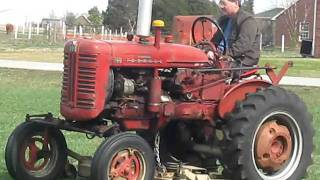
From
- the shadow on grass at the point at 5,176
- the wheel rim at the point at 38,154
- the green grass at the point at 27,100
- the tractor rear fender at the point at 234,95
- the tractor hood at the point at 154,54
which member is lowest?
the green grass at the point at 27,100

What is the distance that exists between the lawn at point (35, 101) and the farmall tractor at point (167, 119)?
2.11 feet

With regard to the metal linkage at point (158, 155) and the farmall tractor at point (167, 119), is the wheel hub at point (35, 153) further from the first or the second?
the metal linkage at point (158, 155)

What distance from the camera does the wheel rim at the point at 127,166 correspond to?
5.66 metres

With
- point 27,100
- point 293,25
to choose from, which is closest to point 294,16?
point 293,25

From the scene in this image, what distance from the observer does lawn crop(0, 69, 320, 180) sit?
883 cm

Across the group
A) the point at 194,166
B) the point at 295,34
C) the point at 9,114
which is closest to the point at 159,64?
the point at 194,166

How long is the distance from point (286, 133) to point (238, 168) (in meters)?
0.74

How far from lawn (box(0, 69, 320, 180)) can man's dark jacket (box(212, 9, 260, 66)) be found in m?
1.55

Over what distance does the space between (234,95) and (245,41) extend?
549 millimetres

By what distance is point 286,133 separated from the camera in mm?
6691

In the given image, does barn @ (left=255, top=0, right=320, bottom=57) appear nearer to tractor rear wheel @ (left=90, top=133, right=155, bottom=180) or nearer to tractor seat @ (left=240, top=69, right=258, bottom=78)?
tractor seat @ (left=240, top=69, right=258, bottom=78)

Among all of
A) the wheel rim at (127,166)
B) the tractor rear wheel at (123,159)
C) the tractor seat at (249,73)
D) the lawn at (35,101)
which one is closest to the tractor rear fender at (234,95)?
the tractor seat at (249,73)

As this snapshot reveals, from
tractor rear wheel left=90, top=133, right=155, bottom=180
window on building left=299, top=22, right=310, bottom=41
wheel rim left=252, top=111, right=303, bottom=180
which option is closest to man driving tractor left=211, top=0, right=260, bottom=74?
wheel rim left=252, top=111, right=303, bottom=180

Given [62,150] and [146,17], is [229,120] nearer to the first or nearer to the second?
[62,150]
